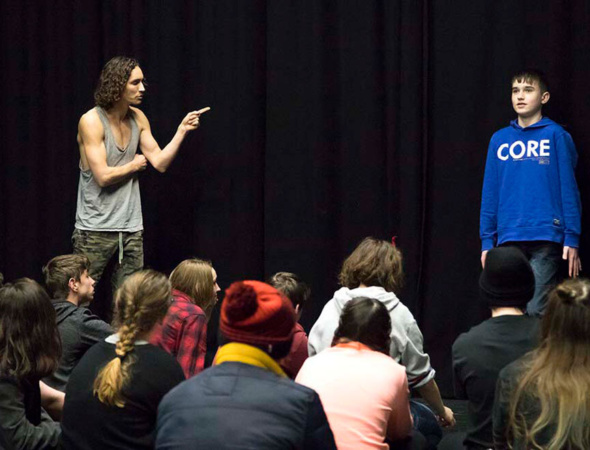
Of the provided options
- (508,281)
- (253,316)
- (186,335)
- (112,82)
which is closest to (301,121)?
(112,82)

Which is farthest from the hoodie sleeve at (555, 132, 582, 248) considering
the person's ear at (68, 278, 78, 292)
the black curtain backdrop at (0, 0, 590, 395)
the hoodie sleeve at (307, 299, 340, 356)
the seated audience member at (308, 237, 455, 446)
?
the person's ear at (68, 278, 78, 292)

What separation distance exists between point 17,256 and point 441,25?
297cm

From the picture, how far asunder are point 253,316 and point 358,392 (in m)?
0.61

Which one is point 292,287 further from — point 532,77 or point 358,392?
point 532,77

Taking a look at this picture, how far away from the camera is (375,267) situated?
11.8 feet

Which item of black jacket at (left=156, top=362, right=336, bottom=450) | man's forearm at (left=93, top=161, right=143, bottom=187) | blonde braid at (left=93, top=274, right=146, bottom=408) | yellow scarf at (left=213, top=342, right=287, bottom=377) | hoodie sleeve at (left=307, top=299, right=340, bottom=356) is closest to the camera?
black jacket at (left=156, top=362, right=336, bottom=450)

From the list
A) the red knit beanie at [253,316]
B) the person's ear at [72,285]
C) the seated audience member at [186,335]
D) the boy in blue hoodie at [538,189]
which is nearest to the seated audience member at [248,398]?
the red knit beanie at [253,316]

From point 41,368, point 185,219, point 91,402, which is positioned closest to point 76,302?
point 41,368

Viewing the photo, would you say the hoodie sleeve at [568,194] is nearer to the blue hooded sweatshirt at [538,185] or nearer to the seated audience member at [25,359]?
the blue hooded sweatshirt at [538,185]

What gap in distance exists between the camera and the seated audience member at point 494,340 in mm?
2869

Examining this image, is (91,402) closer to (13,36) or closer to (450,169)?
(450,169)

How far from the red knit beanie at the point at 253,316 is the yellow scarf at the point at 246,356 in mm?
16

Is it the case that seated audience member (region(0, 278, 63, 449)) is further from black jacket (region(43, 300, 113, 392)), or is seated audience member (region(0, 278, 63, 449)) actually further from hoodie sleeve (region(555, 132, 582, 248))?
hoodie sleeve (region(555, 132, 582, 248))

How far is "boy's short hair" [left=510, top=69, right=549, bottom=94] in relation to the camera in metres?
4.73
